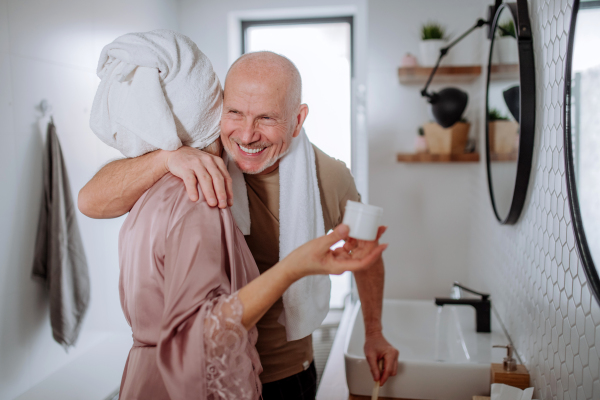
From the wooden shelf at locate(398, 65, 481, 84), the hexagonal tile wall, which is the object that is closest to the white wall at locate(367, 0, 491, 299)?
the wooden shelf at locate(398, 65, 481, 84)

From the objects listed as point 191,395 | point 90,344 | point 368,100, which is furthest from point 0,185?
point 368,100

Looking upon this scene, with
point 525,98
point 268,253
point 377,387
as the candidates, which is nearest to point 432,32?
point 525,98

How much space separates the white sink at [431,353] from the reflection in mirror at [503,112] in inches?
17.0

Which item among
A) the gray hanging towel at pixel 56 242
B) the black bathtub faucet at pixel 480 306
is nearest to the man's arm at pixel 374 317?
the black bathtub faucet at pixel 480 306

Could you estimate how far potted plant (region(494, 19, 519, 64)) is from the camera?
1.21 meters

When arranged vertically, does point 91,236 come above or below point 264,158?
below

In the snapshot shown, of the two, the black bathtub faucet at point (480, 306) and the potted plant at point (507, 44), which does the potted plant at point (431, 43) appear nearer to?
the potted plant at point (507, 44)

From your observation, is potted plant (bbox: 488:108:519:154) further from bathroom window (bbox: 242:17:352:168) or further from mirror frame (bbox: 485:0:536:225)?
bathroom window (bbox: 242:17:352:168)

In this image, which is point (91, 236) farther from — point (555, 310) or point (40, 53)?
point (555, 310)

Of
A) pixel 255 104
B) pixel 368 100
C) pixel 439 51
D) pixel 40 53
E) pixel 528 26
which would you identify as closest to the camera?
pixel 255 104

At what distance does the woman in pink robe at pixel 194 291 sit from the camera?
26.5 inches

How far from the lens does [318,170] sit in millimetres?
1249

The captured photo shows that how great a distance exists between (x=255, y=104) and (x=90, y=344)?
161 cm

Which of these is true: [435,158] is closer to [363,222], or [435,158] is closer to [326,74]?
[326,74]
